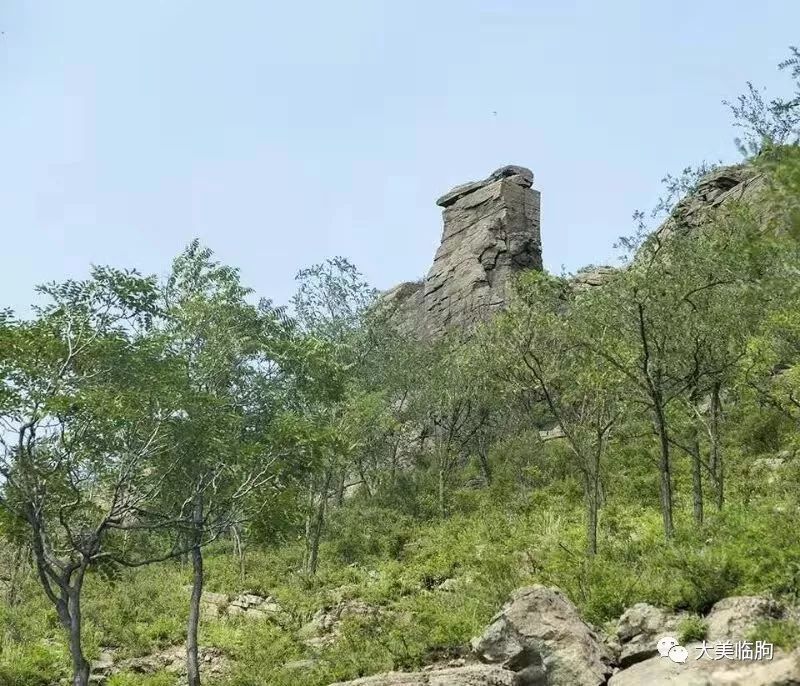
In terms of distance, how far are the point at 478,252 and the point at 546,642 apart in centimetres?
5265

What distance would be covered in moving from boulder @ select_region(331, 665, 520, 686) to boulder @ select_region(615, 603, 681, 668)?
5.37ft

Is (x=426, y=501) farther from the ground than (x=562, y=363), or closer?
closer

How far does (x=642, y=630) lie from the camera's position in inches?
443

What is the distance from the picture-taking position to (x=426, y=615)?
1794cm

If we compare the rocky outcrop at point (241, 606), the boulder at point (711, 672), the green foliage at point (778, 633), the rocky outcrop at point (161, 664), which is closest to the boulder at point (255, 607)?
the rocky outcrop at point (241, 606)

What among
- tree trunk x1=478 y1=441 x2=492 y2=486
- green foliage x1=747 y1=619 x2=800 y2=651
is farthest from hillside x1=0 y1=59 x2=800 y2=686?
tree trunk x1=478 y1=441 x2=492 y2=486

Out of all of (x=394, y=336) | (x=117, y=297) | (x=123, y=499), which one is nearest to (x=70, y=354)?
(x=117, y=297)

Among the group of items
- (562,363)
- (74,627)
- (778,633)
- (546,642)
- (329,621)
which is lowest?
(329,621)

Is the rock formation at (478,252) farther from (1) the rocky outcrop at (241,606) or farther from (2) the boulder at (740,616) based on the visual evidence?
(2) the boulder at (740,616)

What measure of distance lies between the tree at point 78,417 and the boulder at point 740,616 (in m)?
11.2

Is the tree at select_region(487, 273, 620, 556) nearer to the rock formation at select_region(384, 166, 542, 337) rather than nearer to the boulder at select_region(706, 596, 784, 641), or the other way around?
the boulder at select_region(706, 596, 784, 641)

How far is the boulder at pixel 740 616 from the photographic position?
32.2ft

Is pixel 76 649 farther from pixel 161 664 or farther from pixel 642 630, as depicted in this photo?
pixel 642 630

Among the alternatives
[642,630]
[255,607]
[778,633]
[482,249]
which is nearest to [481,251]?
[482,249]
